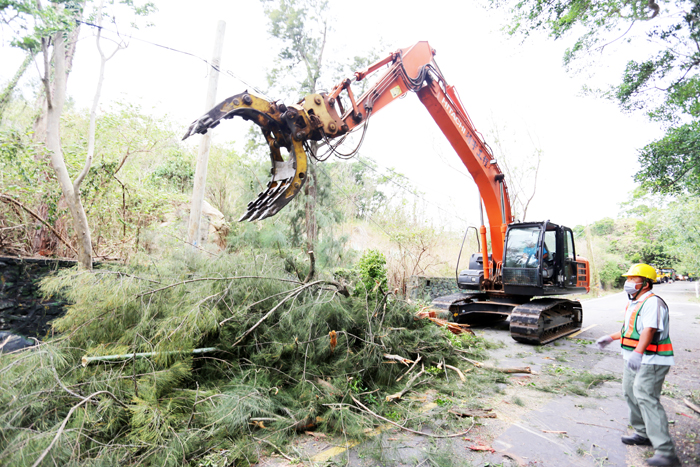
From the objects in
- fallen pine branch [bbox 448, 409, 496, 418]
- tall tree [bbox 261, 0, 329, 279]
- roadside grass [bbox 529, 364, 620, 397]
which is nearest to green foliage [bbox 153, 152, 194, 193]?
tall tree [bbox 261, 0, 329, 279]

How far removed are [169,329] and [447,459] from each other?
108 inches

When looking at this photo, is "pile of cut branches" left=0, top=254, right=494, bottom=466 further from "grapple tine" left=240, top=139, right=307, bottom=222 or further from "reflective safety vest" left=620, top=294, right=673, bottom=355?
"reflective safety vest" left=620, top=294, right=673, bottom=355

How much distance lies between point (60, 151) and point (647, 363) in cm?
770

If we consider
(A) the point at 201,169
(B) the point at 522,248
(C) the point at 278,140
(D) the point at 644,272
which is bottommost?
(D) the point at 644,272

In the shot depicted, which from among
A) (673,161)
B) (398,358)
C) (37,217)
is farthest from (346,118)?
(673,161)

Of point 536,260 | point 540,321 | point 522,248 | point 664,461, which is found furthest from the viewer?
point 522,248

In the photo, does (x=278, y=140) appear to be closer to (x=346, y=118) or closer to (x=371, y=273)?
(x=346, y=118)

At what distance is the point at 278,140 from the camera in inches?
175

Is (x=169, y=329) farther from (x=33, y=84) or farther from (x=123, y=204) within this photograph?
(x=33, y=84)

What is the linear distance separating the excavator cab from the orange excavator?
0.02m

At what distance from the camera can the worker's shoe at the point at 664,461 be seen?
289 centimetres

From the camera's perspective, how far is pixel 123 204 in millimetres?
7031

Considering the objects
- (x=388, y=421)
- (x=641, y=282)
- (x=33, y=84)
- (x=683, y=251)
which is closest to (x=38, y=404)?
(x=388, y=421)

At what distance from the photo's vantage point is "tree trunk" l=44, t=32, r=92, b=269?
5.32 metres
